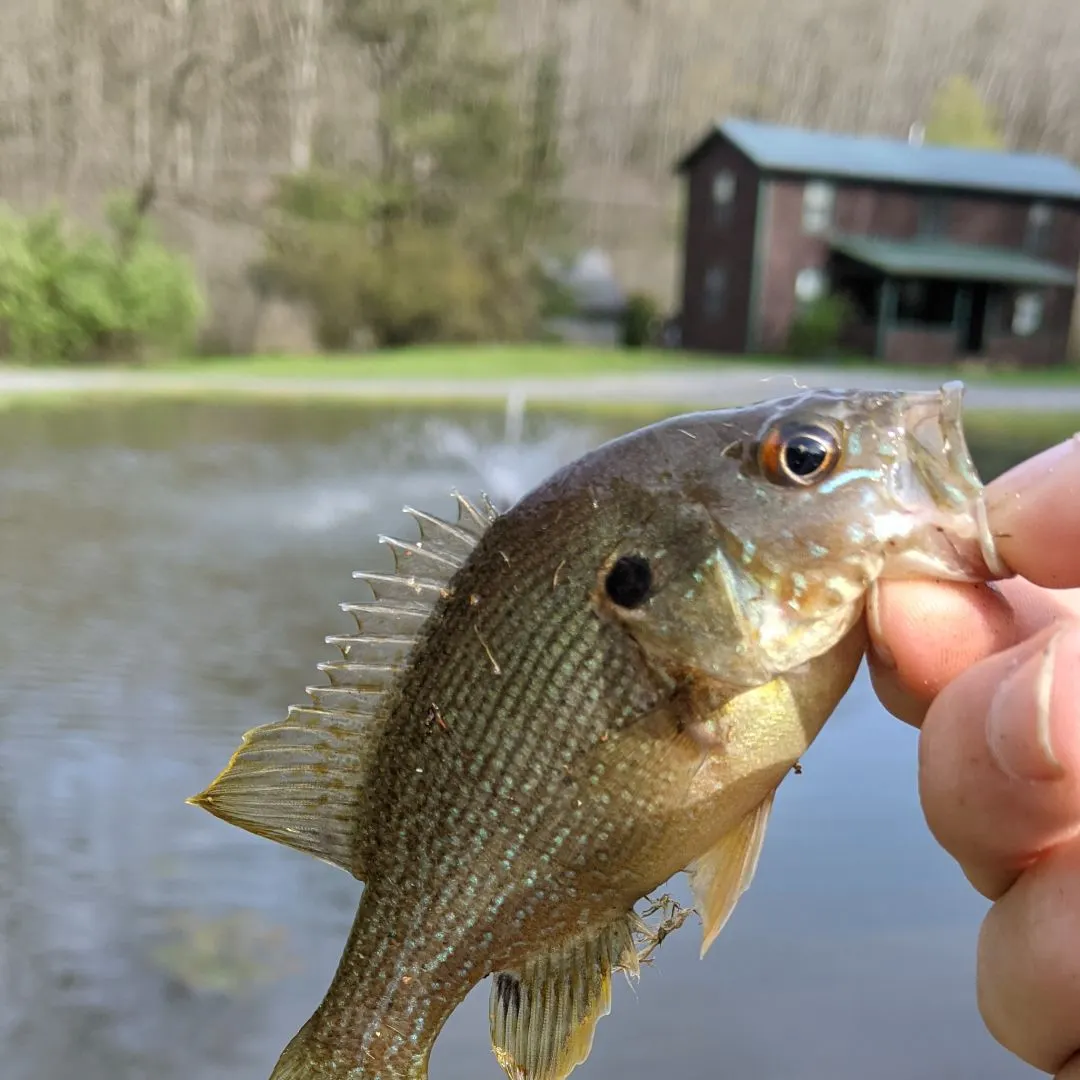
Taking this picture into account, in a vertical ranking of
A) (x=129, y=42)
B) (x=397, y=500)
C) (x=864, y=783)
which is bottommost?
(x=397, y=500)

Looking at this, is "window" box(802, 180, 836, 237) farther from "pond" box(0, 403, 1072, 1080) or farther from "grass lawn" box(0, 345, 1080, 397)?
"pond" box(0, 403, 1072, 1080)

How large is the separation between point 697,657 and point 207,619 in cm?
492

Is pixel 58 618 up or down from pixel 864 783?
down

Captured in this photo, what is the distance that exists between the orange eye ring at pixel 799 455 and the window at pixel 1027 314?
26.4m

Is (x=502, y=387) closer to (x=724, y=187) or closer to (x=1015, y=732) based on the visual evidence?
(x=724, y=187)

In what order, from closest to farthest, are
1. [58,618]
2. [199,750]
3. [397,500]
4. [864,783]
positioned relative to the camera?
[864,783] → [199,750] → [58,618] → [397,500]

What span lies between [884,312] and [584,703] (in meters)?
24.1

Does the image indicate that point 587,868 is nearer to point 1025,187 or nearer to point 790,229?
point 790,229

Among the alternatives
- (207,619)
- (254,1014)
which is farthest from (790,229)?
(254,1014)

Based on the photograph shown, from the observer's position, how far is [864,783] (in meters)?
3.69

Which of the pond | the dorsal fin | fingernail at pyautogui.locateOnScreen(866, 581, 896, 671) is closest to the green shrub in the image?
the pond

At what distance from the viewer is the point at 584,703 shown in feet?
3.65

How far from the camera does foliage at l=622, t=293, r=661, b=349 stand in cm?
2780

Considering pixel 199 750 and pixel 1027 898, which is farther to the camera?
pixel 199 750
